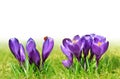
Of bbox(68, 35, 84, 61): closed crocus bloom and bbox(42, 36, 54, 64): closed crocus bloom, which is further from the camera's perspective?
bbox(42, 36, 54, 64): closed crocus bloom

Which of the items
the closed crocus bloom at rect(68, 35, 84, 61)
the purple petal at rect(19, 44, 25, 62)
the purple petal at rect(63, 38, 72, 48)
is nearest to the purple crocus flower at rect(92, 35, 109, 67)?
the closed crocus bloom at rect(68, 35, 84, 61)

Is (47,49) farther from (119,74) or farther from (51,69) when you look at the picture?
(119,74)

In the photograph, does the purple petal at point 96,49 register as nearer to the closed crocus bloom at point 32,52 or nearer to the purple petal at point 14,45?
the closed crocus bloom at point 32,52

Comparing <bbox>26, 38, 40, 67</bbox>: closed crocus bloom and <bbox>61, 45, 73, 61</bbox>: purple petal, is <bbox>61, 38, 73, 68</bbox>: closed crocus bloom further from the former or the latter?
<bbox>26, 38, 40, 67</bbox>: closed crocus bloom

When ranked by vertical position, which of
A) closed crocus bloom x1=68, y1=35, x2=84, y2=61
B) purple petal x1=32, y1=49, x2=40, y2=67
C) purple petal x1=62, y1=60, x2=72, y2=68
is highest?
closed crocus bloom x1=68, y1=35, x2=84, y2=61

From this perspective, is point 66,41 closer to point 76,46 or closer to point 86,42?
point 76,46

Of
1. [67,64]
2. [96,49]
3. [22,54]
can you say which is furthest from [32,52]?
[96,49]

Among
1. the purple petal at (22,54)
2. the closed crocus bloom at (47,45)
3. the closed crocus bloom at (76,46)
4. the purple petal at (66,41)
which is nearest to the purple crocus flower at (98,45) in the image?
the closed crocus bloom at (76,46)
